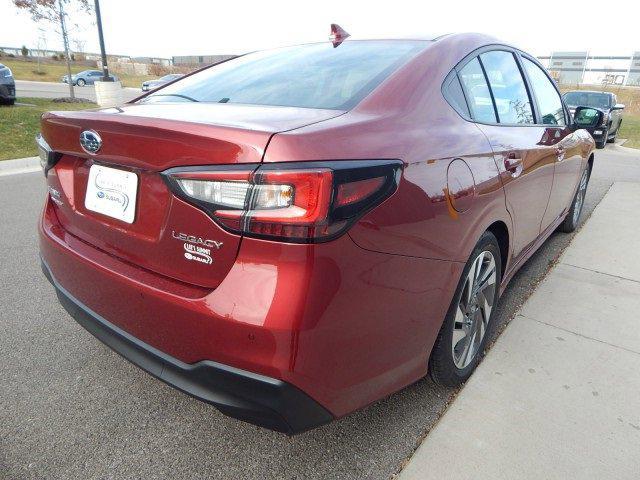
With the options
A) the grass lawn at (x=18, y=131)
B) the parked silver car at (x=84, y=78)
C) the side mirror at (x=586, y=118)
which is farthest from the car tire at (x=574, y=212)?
the parked silver car at (x=84, y=78)

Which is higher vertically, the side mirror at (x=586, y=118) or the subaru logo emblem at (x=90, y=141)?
the subaru logo emblem at (x=90, y=141)

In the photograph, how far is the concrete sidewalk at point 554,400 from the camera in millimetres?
1783

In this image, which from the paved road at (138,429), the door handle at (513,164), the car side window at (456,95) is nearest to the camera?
the paved road at (138,429)

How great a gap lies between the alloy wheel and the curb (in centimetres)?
710

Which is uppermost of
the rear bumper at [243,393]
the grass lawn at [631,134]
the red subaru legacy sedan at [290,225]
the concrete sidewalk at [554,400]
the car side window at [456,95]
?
the car side window at [456,95]

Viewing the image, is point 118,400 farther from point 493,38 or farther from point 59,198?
point 493,38

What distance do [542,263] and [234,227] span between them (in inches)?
130

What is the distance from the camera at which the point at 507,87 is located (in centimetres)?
259

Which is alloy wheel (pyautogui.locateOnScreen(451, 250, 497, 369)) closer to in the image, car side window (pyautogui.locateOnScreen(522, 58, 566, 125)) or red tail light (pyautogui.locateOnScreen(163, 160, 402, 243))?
red tail light (pyautogui.locateOnScreen(163, 160, 402, 243))

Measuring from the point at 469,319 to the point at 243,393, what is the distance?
4.16 feet

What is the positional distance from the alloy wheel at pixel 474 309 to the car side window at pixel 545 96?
4.19 ft

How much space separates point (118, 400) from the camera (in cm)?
208

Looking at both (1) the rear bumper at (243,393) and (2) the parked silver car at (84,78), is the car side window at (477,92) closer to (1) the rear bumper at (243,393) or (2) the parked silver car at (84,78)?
(1) the rear bumper at (243,393)

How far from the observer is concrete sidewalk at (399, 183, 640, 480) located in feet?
5.85
